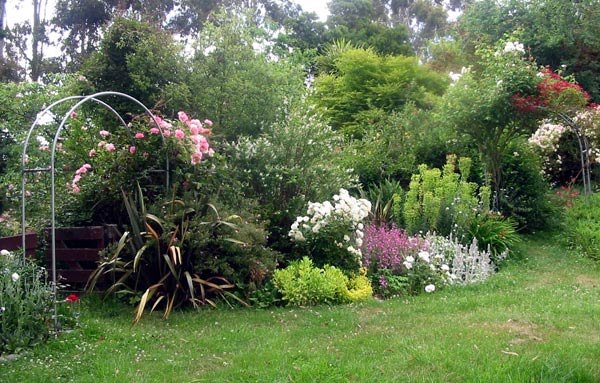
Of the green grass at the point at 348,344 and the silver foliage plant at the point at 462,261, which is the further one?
the silver foliage plant at the point at 462,261

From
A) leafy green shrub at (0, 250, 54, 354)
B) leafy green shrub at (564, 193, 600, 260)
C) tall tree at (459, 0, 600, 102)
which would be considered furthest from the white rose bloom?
tall tree at (459, 0, 600, 102)

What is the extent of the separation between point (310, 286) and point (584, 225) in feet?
19.1

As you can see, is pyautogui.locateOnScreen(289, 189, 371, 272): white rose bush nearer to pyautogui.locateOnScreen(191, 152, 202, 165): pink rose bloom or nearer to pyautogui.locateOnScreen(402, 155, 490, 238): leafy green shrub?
pyautogui.locateOnScreen(191, 152, 202, 165): pink rose bloom

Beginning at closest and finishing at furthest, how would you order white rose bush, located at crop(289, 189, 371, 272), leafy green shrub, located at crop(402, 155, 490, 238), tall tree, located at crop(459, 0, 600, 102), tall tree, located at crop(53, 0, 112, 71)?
white rose bush, located at crop(289, 189, 371, 272) < leafy green shrub, located at crop(402, 155, 490, 238) < tall tree, located at crop(459, 0, 600, 102) < tall tree, located at crop(53, 0, 112, 71)

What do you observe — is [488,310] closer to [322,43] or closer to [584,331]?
[584,331]

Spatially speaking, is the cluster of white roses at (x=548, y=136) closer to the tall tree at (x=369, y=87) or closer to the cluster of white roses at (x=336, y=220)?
the tall tree at (x=369, y=87)

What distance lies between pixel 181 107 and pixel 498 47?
6910 millimetres

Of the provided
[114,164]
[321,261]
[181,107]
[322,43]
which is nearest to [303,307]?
[321,261]

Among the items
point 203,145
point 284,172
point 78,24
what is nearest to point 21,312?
point 203,145

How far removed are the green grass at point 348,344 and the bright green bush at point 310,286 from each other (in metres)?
0.22

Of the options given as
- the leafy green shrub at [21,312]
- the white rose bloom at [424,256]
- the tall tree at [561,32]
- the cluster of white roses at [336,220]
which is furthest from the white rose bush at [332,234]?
the tall tree at [561,32]

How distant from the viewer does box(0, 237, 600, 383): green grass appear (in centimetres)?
393

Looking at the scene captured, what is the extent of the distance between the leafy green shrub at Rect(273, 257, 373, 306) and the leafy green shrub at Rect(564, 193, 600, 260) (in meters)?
4.46

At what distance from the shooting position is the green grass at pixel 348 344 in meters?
3.93
